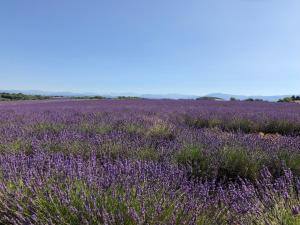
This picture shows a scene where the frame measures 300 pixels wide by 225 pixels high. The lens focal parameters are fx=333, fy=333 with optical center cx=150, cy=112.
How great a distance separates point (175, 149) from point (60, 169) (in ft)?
4.58

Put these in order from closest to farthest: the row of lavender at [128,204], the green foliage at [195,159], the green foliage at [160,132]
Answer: the row of lavender at [128,204] → the green foliage at [195,159] → the green foliage at [160,132]

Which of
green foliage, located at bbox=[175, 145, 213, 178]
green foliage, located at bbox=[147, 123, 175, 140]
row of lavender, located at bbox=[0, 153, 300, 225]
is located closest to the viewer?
row of lavender, located at bbox=[0, 153, 300, 225]

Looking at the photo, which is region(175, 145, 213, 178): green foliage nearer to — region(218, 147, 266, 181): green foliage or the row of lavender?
region(218, 147, 266, 181): green foliage

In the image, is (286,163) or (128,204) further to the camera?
(286,163)

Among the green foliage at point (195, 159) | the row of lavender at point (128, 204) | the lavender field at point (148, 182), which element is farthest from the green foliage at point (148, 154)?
the row of lavender at point (128, 204)

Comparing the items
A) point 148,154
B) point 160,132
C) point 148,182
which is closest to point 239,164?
point 148,154

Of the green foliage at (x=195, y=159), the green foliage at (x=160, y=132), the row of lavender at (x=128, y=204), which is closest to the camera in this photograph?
the row of lavender at (x=128, y=204)

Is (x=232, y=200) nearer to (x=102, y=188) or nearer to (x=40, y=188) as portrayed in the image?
(x=102, y=188)

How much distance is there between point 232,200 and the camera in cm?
186

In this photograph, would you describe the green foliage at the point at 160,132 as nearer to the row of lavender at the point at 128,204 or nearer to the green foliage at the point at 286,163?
the green foliage at the point at 286,163

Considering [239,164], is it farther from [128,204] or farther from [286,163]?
[128,204]

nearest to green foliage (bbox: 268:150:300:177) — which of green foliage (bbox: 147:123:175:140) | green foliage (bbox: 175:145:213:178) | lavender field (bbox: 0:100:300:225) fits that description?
lavender field (bbox: 0:100:300:225)

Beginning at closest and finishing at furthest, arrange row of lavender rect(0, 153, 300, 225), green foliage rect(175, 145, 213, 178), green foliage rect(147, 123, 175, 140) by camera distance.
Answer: row of lavender rect(0, 153, 300, 225), green foliage rect(175, 145, 213, 178), green foliage rect(147, 123, 175, 140)

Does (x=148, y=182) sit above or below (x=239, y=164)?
above
